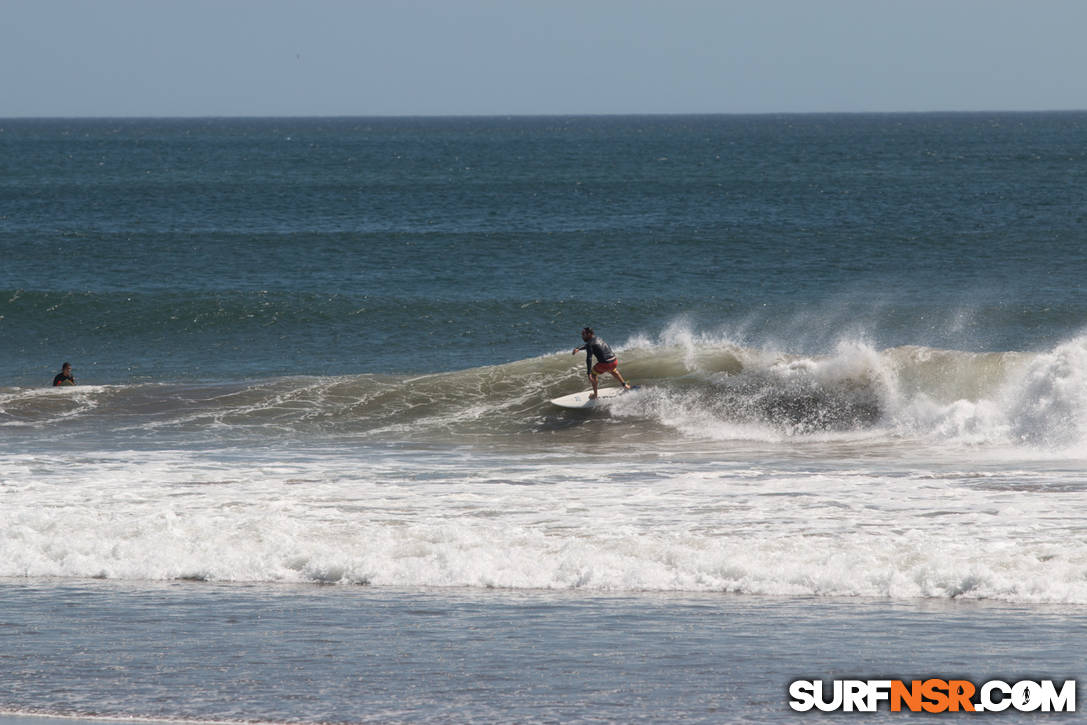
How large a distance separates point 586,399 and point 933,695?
543 inches

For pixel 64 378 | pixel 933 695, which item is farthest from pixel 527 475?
pixel 64 378

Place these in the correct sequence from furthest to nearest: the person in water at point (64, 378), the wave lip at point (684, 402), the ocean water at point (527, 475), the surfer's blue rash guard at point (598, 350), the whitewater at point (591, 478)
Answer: the person in water at point (64, 378) < the surfer's blue rash guard at point (598, 350) < the wave lip at point (684, 402) < the whitewater at point (591, 478) < the ocean water at point (527, 475)

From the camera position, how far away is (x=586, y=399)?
71.9ft

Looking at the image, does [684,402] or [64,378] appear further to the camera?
[64,378]

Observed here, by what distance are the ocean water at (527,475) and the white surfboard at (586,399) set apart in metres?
0.26

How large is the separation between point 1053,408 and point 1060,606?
9395 mm

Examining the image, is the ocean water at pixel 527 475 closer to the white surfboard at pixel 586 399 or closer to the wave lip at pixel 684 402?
the wave lip at pixel 684 402

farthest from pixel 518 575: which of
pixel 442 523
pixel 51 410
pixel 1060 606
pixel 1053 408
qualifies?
pixel 51 410

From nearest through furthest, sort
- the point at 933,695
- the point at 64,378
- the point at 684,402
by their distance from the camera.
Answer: the point at 933,695 < the point at 684,402 < the point at 64,378

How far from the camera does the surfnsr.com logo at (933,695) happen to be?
8.12m

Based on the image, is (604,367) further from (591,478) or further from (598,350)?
(591,478)

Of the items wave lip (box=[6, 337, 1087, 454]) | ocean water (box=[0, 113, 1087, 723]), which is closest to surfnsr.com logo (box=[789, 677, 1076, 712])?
ocean water (box=[0, 113, 1087, 723])

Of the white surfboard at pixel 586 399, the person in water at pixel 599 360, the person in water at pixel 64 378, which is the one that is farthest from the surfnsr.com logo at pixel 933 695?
the person in water at pixel 64 378

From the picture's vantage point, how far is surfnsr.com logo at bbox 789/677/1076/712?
26.7ft
